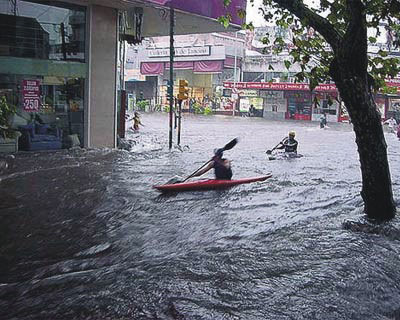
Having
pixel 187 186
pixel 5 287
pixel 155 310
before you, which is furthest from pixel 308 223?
pixel 5 287

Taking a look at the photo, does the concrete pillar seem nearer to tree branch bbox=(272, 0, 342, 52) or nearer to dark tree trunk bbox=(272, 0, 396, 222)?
dark tree trunk bbox=(272, 0, 396, 222)

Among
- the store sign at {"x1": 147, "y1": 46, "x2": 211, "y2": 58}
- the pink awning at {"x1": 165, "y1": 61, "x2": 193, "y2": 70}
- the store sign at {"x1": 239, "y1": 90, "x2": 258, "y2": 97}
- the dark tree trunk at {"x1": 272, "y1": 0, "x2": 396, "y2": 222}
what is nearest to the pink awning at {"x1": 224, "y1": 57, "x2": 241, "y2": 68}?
the store sign at {"x1": 147, "y1": 46, "x2": 211, "y2": 58}

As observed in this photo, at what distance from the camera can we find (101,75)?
1677cm

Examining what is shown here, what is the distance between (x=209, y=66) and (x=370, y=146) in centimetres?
4302

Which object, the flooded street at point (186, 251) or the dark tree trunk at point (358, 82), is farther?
the dark tree trunk at point (358, 82)

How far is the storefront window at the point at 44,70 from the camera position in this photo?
1473 centimetres

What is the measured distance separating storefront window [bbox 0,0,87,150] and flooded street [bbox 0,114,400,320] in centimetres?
295

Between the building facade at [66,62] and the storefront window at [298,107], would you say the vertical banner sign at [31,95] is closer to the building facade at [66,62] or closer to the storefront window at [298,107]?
the building facade at [66,62]

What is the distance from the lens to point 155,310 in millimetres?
4938

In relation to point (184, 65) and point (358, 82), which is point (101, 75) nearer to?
point (358, 82)

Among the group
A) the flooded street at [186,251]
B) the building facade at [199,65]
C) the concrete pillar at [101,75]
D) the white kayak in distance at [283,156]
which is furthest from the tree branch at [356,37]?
the building facade at [199,65]

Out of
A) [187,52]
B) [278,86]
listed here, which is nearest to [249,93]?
[278,86]

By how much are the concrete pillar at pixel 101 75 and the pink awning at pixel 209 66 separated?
32.9 meters

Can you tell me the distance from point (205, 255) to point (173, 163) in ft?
29.4
